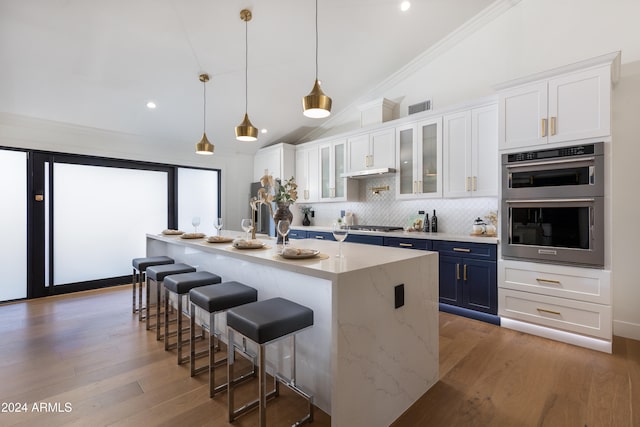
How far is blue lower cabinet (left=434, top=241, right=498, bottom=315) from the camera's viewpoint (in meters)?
3.06

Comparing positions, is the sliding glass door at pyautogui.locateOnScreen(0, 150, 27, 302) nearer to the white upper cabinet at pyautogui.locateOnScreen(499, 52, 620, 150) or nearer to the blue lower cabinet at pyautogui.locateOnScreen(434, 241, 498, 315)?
the blue lower cabinet at pyautogui.locateOnScreen(434, 241, 498, 315)

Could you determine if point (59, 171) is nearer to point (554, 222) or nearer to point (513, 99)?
point (513, 99)

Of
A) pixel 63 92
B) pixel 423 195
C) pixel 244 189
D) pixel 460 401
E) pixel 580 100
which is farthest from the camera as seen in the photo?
pixel 244 189

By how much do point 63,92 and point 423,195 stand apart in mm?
4549

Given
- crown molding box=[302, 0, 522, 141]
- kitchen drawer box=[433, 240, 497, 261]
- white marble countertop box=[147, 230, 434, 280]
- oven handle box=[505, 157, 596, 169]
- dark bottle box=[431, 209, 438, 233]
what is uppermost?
crown molding box=[302, 0, 522, 141]

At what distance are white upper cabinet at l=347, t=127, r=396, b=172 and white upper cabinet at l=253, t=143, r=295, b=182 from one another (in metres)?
1.38

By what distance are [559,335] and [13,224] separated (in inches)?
250

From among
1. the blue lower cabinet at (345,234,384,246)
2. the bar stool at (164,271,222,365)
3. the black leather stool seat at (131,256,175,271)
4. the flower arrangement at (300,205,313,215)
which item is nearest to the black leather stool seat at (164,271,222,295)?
the bar stool at (164,271,222,365)

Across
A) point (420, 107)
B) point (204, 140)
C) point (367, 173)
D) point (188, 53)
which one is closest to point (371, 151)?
point (367, 173)

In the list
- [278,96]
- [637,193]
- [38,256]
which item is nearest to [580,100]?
[637,193]

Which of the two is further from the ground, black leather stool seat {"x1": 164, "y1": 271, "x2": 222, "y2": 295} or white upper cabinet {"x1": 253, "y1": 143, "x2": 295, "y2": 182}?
white upper cabinet {"x1": 253, "y1": 143, "x2": 295, "y2": 182}

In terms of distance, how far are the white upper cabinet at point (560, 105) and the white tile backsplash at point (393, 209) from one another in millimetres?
909

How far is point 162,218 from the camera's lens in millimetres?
5094

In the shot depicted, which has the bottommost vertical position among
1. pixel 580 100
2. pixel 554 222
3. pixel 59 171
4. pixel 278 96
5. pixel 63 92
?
pixel 554 222
